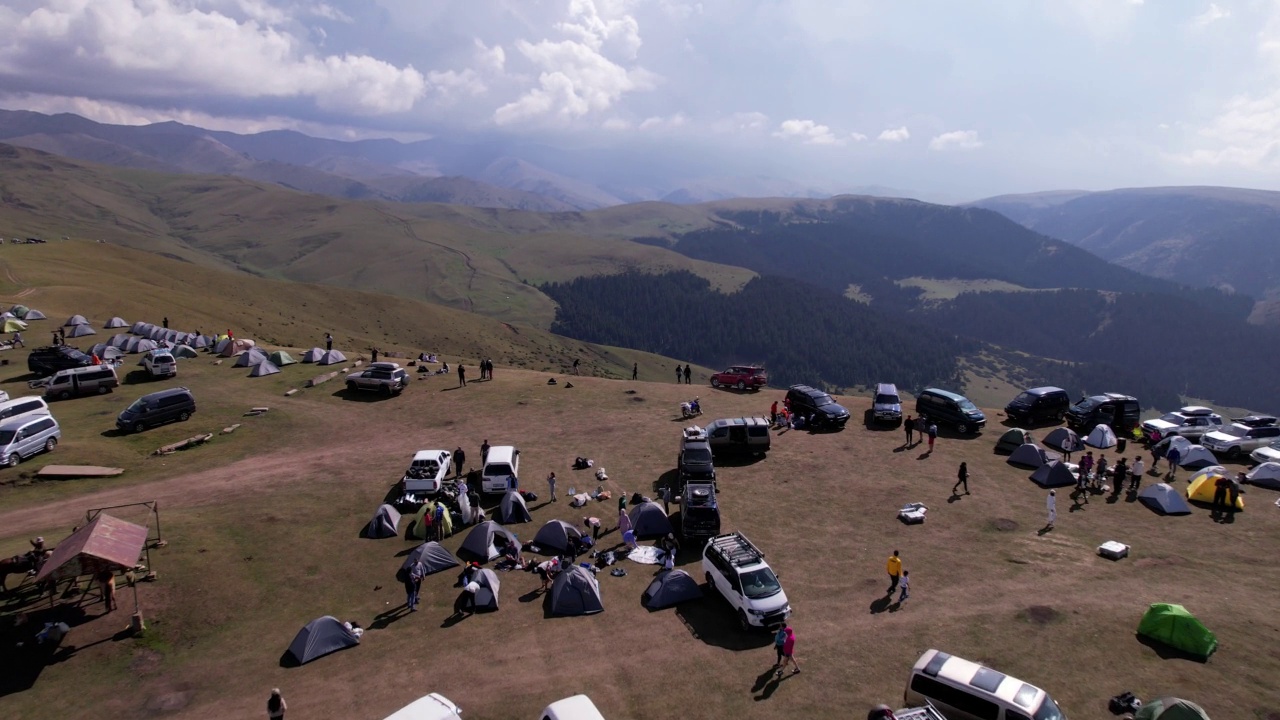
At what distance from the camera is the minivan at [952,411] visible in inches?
1570

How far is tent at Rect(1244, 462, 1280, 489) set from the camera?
31.3m

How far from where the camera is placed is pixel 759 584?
833 inches

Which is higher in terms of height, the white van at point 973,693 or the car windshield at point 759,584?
the white van at point 973,693

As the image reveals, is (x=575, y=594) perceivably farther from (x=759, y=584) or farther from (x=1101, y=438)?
(x=1101, y=438)

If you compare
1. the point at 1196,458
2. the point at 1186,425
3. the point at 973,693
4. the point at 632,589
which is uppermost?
the point at 1186,425

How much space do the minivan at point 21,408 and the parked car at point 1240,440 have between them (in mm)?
65774

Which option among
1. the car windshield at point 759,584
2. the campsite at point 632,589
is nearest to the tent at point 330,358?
the campsite at point 632,589

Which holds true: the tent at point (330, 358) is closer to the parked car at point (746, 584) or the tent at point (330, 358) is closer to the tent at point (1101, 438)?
the parked car at point (746, 584)

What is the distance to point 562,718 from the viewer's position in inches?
586

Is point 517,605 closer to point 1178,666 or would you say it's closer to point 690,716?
point 690,716

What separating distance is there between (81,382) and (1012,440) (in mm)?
60042

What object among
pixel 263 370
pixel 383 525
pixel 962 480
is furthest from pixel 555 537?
pixel 263 370

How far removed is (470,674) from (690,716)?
6662mm

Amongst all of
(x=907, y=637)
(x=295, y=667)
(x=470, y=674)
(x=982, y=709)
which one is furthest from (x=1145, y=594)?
(x=295, y=667)
